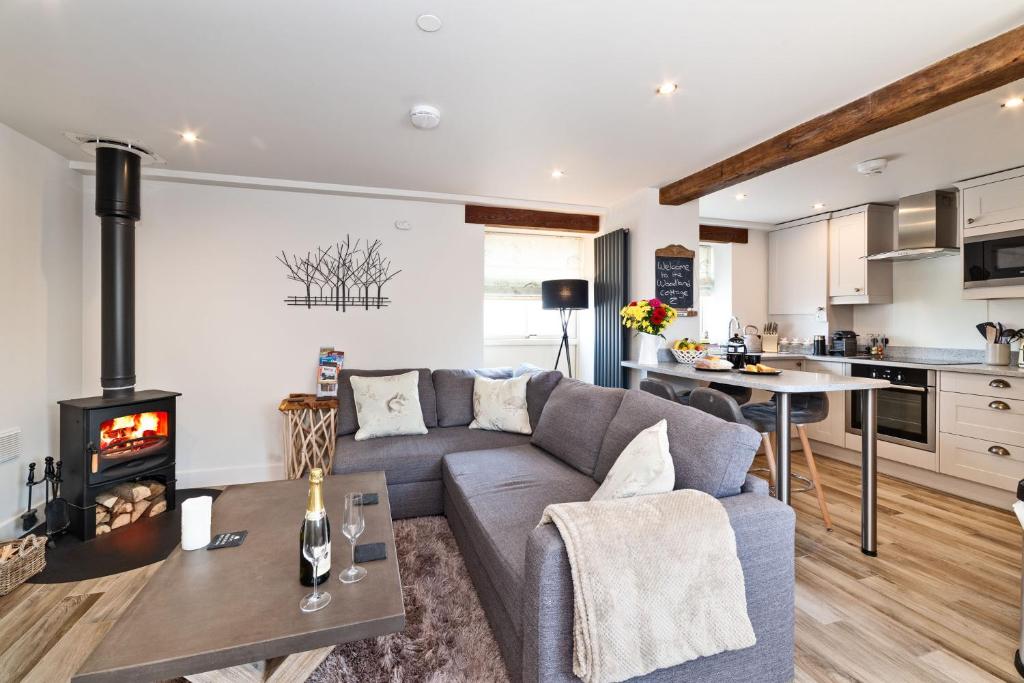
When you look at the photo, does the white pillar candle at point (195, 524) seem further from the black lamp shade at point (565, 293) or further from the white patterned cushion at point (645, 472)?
the black lamp shade at point (565, 293)

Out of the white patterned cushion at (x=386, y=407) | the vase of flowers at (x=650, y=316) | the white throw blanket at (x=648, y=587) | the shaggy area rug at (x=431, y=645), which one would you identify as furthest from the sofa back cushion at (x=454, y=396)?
the white throw blanket at (x=648, y=587)

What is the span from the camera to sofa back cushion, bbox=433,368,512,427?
3.54 metres

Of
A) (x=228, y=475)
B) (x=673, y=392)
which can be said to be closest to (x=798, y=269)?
(x=673, y=392)

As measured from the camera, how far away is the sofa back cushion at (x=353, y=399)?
3.34 meters

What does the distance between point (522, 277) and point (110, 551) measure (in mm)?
3821

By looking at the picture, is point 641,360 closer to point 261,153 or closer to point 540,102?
point 540,102

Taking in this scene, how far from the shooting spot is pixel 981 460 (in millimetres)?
3227

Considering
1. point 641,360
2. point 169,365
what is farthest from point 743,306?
point 169,365

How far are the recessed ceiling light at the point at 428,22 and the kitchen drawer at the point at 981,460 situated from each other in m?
4.38

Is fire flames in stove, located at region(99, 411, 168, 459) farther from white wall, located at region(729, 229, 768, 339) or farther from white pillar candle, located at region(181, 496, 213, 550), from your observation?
white wall, located at region(729, 229, 768, 339)

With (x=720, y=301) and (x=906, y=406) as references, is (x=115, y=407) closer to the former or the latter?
(x=720, y=301)

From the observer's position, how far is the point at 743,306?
531 centimetres

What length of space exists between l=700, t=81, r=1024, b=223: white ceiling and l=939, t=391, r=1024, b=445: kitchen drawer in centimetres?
169

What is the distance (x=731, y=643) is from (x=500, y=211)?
380cm
